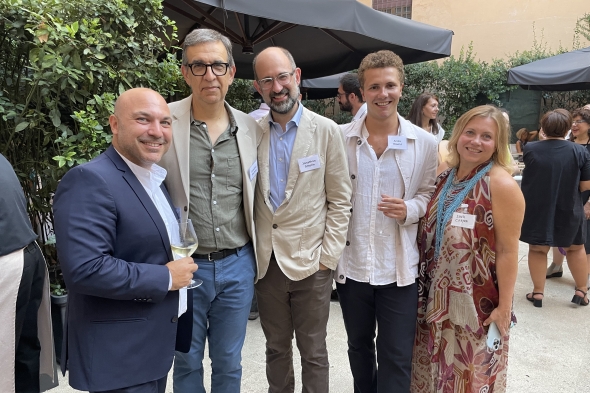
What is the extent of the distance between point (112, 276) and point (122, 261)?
0.07m

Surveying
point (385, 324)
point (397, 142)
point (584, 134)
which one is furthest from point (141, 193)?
point (584, 134)

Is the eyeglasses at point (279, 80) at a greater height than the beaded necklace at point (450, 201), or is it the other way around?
the eyeglasses at point (279, 80)

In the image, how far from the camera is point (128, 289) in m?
1.40

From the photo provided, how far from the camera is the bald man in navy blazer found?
1365 millimetres

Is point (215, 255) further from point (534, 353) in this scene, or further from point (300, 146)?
point (534, 353)

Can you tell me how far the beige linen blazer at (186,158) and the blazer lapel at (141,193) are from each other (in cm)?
32

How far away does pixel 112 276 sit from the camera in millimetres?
1367

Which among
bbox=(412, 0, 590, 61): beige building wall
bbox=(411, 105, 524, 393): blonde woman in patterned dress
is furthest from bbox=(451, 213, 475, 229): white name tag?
bbox=(412, 0, 590, 61): beige building wall

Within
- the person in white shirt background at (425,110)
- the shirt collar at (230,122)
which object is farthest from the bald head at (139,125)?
the person in white shirt background at (425,110)

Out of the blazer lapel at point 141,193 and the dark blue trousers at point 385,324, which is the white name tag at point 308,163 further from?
the blazer lapel at point 141,193

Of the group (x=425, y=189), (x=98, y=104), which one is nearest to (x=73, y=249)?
(x=98, y=104)

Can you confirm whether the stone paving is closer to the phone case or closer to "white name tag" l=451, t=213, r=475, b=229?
the phone case

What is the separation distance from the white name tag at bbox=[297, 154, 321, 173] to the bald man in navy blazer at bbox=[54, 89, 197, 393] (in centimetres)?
68

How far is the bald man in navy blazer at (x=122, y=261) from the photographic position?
1365 mm
